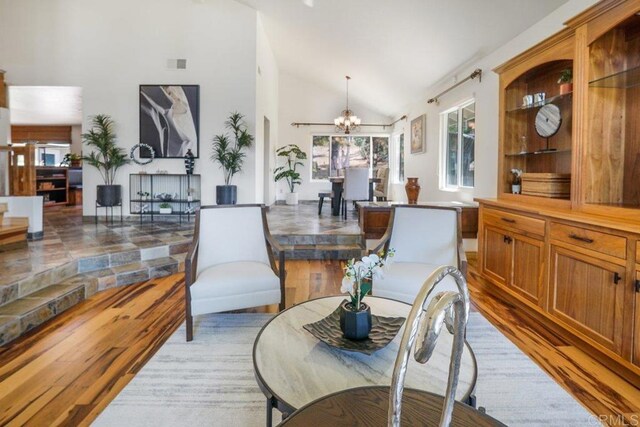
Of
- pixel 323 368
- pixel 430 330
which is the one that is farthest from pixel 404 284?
pixel 430 330

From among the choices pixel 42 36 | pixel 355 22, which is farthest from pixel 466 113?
pixel 42 36

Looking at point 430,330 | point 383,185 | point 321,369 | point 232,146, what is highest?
point 232,146

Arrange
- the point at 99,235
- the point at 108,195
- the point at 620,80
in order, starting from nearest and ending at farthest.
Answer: the point at 620,80 < the point at 99,235 < the point at 108,195

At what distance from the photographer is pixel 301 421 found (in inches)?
36.3

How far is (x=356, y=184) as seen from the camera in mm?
6547

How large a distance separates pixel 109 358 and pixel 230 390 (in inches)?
34.4

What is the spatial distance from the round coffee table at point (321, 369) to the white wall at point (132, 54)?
5170 mm

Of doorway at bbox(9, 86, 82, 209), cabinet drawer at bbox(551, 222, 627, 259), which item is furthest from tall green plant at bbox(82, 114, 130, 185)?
cabinet drawer at bbox(551, 222, 627, 259)

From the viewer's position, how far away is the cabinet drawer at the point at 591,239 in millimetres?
2021

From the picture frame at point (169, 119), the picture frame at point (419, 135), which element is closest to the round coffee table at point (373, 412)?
the picture frame at point (169, 119)

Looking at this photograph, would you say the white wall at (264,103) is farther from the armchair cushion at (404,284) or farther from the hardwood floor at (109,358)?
the armchair cushion at (404,284)

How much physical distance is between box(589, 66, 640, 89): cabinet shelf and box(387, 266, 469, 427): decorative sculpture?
8.59ft

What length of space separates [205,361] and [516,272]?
8.00 ft

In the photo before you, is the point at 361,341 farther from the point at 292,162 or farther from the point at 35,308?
the point at 292,162
